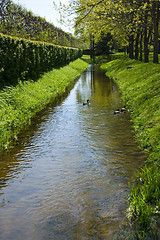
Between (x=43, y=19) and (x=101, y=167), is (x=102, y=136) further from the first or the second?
→ (x=43, y=19)

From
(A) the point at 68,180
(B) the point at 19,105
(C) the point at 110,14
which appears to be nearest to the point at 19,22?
(C) the point at 110,14

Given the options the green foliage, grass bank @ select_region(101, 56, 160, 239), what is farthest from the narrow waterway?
the green foliage

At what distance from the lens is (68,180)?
5414 millimetres

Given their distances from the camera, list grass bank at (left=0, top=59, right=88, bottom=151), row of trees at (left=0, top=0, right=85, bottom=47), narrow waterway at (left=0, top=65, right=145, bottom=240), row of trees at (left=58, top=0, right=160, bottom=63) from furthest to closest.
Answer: row of trees at (left=0, top=0, right=85, bottom=47) → row of trees at (left=58, top=0, right=160, bottom=63) → grass bank at (left=0, top=59, right=88, bottom=151) → narrow waterway at (left=0, top=65, right=145, bottom=240)

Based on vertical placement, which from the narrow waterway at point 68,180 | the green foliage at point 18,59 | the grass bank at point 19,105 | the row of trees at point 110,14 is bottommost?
the narrow waterway at point 68,180

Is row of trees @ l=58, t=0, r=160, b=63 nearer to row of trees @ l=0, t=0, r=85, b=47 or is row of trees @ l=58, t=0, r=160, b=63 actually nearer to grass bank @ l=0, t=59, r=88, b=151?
grass bank @ l=0, t=59, r=88, b=151

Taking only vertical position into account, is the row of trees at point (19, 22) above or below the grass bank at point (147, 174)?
above

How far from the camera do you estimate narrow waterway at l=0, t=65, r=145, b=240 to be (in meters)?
3.95

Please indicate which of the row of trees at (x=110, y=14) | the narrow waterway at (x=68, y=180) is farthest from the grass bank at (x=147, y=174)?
the row of trees at (x=110, y=14)

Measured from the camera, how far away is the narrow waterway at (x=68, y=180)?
13.0 ft

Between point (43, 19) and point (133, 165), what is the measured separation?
103ft

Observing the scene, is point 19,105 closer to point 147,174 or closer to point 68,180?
point 68,180

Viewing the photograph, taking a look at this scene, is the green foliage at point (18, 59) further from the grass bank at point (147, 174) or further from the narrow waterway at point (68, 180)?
the grass bank at point (147, 174)

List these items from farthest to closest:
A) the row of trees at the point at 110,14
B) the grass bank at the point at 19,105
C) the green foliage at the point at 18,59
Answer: the green foliage at the point at 18,59
the row of trees at the point at 110,14
the grass bank at the point at 19,105
